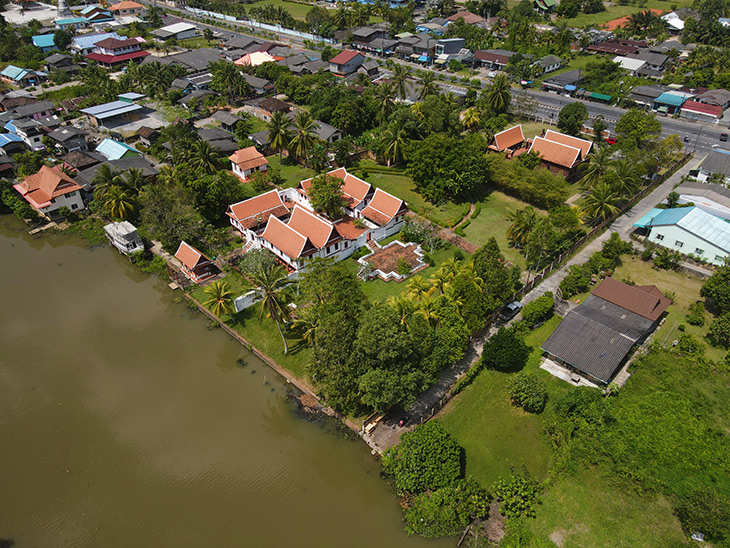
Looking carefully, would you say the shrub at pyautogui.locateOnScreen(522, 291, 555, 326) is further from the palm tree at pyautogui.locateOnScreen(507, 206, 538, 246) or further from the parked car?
the palm tree at pyautogui.locateOnScreen(507, 206, 538, 246)

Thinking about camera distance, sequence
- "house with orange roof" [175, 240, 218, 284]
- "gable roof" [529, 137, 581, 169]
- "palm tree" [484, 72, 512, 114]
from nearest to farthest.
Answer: "house with orange roof" [175, 240, 218, 284] → "gable roof" [529, 137, 581, 169] → "palm tree" [484, 72, 512, 114]

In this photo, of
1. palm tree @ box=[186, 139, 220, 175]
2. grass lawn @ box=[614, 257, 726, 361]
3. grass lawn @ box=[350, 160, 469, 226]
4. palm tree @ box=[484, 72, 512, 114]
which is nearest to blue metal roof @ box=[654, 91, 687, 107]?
palm tree @ box=[484, 72, 512, 114]

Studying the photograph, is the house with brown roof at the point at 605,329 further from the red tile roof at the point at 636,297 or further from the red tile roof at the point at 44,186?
the red tile roof at the point at 44,186

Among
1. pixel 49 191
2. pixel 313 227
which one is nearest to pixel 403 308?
pixel 313 227

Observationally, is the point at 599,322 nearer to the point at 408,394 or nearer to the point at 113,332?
the point at 408,394

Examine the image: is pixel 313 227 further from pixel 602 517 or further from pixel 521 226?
pixel 602 517

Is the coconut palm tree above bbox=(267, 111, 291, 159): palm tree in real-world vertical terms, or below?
above

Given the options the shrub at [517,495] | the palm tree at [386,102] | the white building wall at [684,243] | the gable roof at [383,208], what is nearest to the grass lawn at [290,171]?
the gable roof at [383,208]
